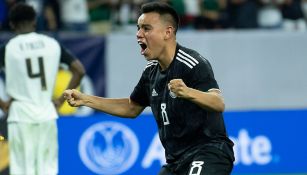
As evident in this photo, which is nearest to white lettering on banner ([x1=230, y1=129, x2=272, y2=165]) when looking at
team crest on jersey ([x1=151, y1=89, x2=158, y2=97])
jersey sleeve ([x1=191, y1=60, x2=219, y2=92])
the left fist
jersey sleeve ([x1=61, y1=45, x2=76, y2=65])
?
jersey sleeve ([x1=61, y1=45, x2=76, y2=65])

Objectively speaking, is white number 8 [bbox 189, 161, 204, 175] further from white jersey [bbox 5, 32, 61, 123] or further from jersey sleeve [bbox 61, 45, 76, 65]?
jersey sleeve [bbox 61, 45, 76, 65]

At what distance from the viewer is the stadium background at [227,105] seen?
12.7 m

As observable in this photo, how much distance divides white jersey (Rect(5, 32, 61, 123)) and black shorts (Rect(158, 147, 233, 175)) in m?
2.92

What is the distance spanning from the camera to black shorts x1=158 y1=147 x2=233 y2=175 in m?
6.73

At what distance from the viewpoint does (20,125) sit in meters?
9.56

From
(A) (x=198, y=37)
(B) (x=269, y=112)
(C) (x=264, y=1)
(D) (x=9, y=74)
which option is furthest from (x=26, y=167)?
(C) (x=264, y=1)

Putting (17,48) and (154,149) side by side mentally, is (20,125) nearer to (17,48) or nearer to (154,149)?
(17,48)

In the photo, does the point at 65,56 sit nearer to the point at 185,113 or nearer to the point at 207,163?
the point at 185,113

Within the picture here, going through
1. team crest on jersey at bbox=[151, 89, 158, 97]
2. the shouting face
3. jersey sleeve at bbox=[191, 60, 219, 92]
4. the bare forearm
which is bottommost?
the bare forearm

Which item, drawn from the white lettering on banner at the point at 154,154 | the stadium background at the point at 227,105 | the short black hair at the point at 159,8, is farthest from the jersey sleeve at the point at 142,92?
the white lettering on banner at the point at 154,154

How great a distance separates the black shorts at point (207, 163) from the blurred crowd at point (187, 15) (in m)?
8.83

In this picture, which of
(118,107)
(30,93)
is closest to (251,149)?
(30,93)

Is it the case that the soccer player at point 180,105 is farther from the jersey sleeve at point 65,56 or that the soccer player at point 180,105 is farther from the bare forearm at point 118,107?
the jersey sleeve at point 65,56

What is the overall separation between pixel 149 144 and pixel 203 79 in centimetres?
626
